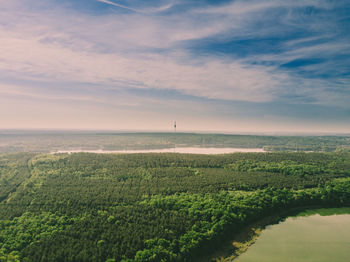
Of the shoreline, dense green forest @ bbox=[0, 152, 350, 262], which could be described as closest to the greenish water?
the shoreline

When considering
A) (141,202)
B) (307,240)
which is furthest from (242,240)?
(141,202)

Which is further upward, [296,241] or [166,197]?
[166,197]

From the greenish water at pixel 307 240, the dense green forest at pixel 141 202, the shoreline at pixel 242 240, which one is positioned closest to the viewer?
the dense green forest at pixel 141 202

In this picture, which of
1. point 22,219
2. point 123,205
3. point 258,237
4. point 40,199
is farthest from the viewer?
point 40,199

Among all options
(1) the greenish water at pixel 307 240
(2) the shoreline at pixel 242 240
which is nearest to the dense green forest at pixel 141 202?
(2) the shoreline at pixel 242 240

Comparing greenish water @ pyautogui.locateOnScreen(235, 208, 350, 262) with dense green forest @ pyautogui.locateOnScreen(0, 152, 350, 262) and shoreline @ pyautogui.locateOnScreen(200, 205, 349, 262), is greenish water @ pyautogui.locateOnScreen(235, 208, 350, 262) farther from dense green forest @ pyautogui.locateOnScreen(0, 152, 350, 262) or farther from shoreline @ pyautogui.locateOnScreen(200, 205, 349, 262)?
dense green forest @ pyautogui.locateOnScreen(0, 152, 350, 262)

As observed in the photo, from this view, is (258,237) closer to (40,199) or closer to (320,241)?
(320,241)

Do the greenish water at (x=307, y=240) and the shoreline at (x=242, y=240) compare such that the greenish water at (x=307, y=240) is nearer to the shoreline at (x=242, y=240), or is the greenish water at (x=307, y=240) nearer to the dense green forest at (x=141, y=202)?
the shoreline at (x=242, y=240)

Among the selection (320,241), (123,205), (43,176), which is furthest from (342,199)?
(43,176)
